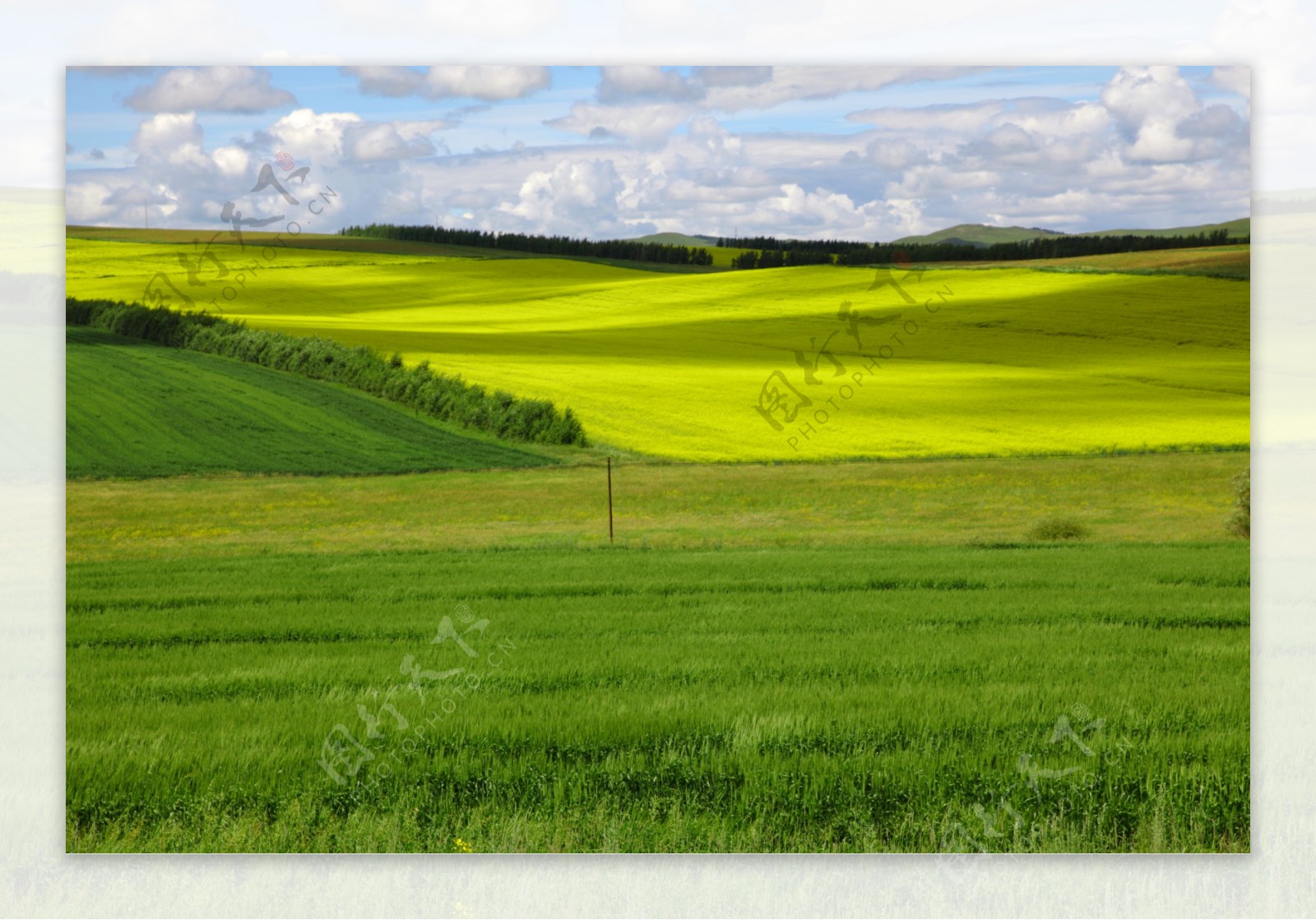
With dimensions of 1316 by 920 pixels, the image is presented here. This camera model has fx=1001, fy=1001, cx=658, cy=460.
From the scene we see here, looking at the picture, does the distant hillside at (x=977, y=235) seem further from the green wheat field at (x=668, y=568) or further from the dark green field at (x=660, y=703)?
the dark green field at (x=660, y=703)

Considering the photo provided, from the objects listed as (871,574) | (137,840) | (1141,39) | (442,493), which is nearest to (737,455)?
(871,574)

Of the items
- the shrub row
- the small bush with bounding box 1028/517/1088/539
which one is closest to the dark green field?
the small bush with bounding box 1028/517/1088/539

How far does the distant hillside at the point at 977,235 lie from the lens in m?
4.80

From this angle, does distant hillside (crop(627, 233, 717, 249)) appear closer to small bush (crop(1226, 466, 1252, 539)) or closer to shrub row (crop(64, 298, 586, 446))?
shrub row (crop(64, 298, 586, 446))

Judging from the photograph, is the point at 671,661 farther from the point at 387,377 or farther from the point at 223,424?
the point at 223,424

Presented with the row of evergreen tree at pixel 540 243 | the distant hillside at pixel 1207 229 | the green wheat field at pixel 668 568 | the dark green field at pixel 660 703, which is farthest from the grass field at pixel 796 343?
the dark green field at pixel 660 703

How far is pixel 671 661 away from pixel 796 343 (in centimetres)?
175

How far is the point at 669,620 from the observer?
4.62 meters

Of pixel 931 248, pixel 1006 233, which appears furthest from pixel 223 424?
pixel 1006 233

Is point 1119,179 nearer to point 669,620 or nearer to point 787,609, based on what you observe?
point 787,609

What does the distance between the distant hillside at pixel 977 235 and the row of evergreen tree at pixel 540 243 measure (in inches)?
42.1

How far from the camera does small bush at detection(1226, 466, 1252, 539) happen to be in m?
5.05

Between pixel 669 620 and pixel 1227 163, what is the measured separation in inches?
136

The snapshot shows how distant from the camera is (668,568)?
5004 mm
